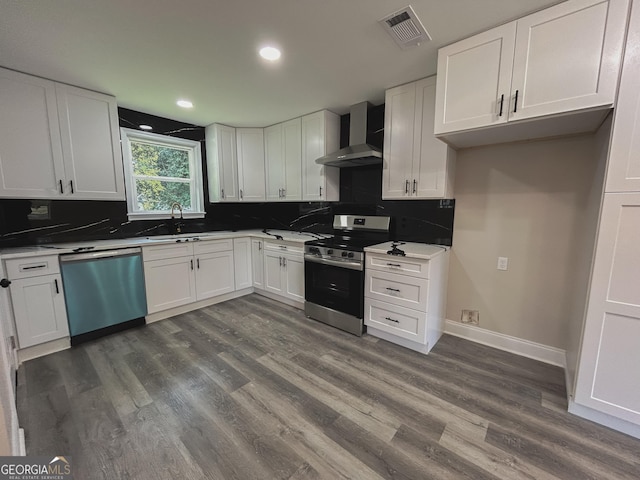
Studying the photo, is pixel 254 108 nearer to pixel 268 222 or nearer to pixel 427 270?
pixel 268 222

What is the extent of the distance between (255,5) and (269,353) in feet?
8.49

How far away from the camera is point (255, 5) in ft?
5.06

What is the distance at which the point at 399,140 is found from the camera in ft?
8.61

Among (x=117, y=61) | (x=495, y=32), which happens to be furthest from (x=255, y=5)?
(x=495, y=32)

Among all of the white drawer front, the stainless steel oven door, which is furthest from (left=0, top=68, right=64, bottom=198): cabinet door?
the stainless steel oven door

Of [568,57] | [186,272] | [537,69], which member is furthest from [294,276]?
[568,57]

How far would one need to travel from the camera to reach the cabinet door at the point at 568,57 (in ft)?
4.66

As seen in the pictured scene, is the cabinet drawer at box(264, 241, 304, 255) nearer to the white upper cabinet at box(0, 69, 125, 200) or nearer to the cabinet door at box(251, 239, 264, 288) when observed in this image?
the cabinet door at box(251, 239, 264, 288)

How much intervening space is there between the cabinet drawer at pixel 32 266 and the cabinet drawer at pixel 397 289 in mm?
2890

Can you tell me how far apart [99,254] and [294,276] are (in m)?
2.03

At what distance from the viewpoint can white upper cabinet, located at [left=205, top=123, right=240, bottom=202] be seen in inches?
149

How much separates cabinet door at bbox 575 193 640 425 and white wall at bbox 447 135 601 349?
1.23ft

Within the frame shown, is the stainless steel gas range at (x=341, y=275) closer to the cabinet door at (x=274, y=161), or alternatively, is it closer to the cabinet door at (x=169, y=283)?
the cabinet door at (x=274, y=161)

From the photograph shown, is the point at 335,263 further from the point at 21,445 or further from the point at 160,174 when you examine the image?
the point at 160,174
